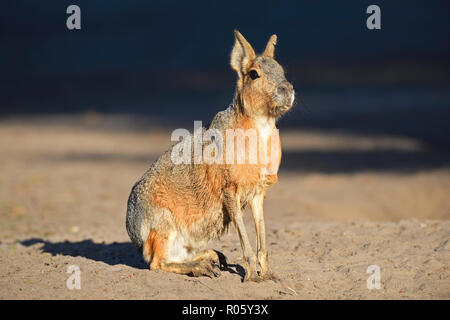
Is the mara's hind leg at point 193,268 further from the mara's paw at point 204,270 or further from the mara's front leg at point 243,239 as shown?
the mara's front leg at point 243,239

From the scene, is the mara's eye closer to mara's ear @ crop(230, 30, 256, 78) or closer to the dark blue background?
mara's ear @ crop(230, 30, 256, 78)

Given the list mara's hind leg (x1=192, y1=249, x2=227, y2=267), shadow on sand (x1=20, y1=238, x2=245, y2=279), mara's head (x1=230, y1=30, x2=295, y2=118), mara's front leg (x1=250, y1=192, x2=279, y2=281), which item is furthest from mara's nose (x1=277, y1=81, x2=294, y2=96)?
shadow on sand (x1=20, y1=238, x2=245, y2=279)

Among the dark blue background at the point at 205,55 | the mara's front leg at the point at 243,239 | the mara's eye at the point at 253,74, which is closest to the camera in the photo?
the mara's eye at the point at 253,74

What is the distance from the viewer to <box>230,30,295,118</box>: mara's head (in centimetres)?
680

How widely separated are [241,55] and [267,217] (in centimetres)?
457

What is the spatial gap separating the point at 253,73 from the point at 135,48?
66.0 ft

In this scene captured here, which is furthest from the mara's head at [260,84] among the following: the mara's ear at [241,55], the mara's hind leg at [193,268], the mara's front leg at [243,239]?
the mara's hind leg at [193,268]

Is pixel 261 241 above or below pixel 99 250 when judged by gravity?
above

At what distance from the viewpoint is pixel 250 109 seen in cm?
698

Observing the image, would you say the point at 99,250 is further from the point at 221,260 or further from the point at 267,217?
the point at 267,217

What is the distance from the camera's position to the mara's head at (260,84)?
680 centimetres

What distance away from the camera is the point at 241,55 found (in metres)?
7.13

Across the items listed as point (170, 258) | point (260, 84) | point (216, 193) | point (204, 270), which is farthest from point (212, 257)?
point (260, 84)

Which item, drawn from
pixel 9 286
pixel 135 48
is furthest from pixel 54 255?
pixel 135 48
